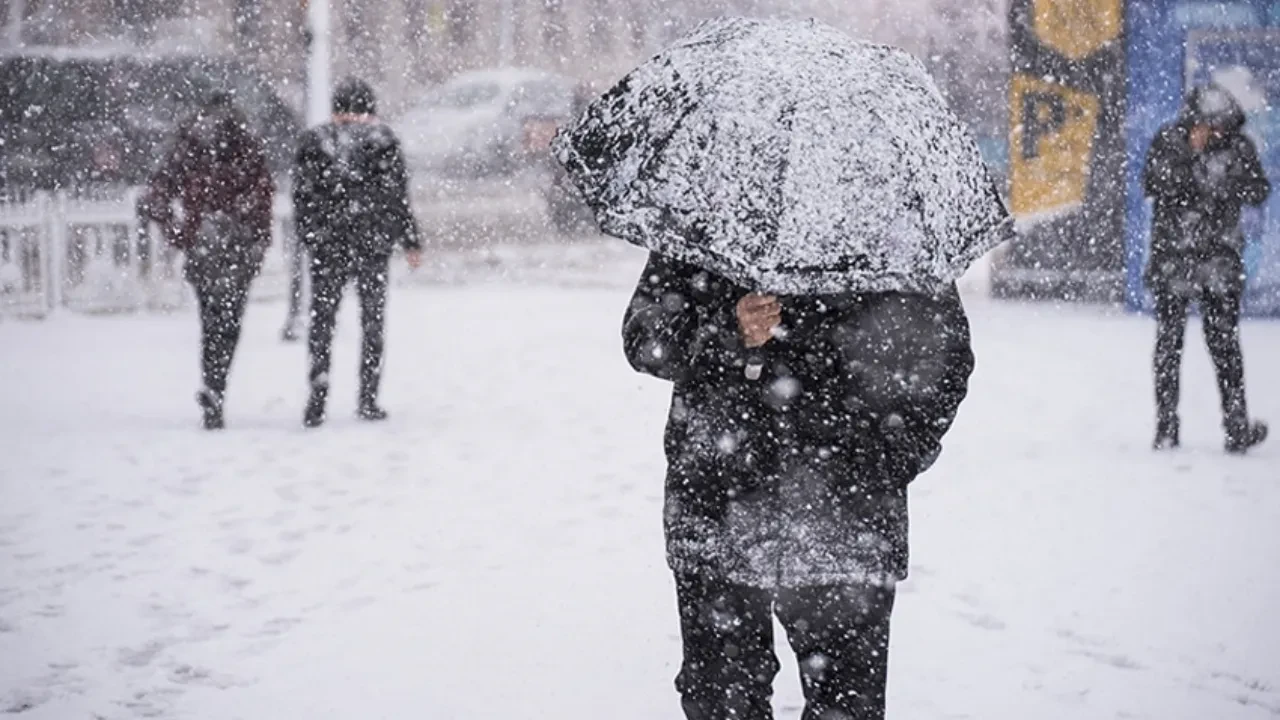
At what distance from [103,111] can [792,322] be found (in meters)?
17.2

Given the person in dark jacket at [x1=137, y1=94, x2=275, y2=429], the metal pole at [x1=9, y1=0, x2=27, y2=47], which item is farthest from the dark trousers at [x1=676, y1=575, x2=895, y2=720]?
the metal pole at [x1=9, y1=0, x2=27, y2=47]

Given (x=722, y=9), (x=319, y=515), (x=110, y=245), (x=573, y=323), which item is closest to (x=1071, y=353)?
(x=573, y=323)

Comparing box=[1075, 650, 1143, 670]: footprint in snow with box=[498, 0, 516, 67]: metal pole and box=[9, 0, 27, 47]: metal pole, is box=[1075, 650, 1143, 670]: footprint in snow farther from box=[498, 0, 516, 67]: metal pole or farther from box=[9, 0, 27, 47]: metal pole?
box=[498, 0, 516, 67]: metal pole

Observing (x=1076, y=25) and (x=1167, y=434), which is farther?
(x=1076, y=25)

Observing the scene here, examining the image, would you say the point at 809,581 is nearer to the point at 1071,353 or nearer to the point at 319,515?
the point at 319,515

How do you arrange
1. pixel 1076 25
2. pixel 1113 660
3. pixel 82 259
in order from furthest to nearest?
pixel 82 259
pixel 1076 25
pixel 1113 660

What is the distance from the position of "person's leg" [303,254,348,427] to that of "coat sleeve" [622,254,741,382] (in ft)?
18.6

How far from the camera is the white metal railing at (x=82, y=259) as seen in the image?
45.0 ft

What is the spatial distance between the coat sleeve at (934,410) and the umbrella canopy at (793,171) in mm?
136

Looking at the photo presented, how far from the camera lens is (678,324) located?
3.00m

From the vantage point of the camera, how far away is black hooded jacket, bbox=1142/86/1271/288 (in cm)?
763

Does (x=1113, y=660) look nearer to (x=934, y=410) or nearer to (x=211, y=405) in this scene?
(x=934, y=410)

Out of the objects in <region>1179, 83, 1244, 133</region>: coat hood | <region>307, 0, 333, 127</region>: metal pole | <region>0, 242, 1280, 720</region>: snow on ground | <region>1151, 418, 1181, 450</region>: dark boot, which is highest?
<region>307, 0, 333, 127</region>: metal pole

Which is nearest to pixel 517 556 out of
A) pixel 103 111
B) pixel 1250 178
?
pixel 1250 178
